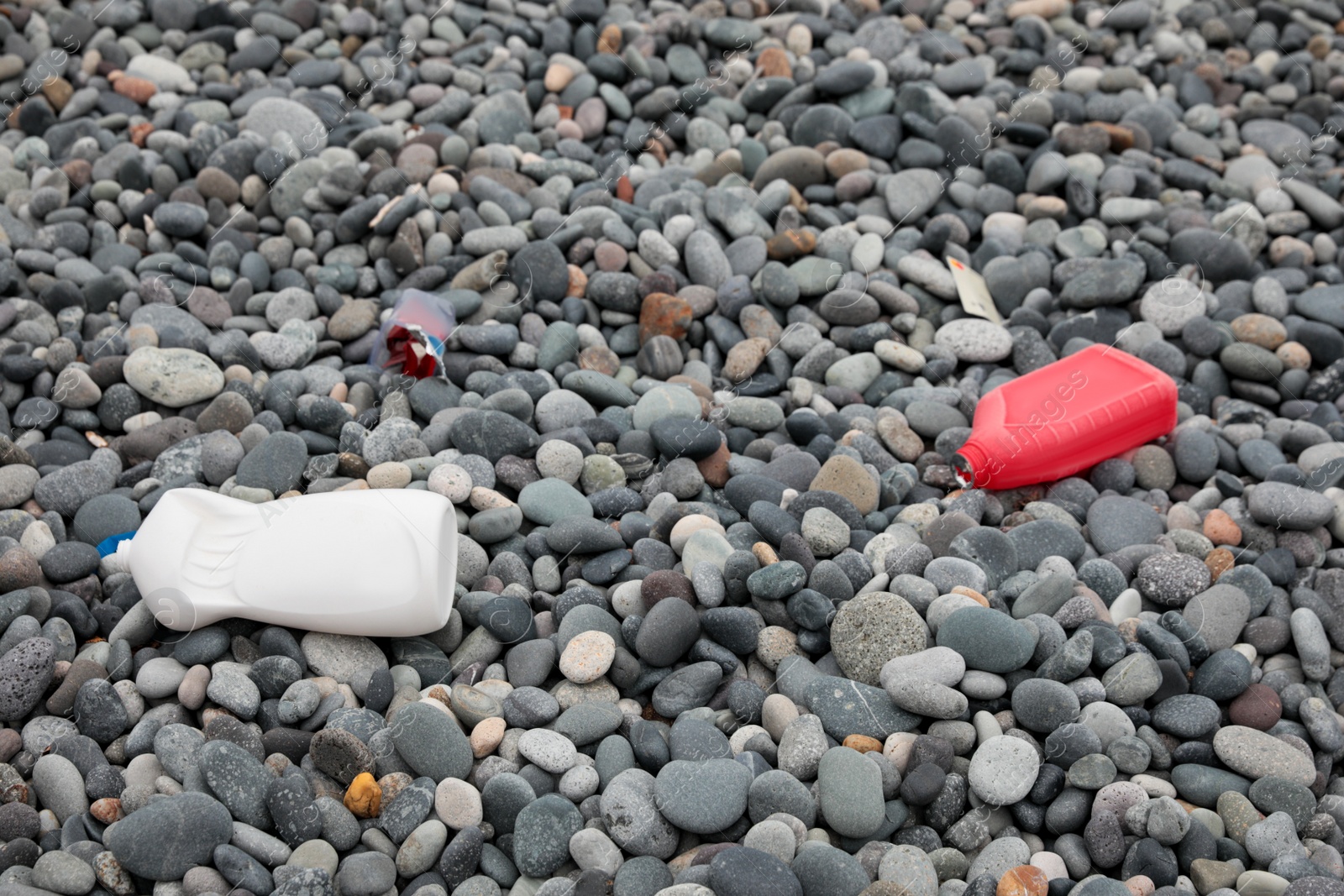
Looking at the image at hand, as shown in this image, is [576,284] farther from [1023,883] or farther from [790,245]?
[1023,883]

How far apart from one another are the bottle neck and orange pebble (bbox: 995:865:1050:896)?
129cm

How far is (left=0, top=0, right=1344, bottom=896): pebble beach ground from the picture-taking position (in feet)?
7.28

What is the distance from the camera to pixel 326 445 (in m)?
3.10

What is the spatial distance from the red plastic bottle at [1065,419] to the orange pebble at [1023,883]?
1.30m

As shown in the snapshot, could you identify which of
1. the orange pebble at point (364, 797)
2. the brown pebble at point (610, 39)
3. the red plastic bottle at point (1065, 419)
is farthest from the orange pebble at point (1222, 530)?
the brown pebble at point (610, 39)

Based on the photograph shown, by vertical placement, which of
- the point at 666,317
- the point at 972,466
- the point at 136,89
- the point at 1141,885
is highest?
the point at 136,89

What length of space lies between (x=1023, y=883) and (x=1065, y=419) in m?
1.57

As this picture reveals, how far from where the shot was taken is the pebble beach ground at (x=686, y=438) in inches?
87.4

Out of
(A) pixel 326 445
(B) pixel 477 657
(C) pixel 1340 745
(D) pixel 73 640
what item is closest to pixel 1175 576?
(C) pixel 1340 745

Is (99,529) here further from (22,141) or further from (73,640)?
(22,141)

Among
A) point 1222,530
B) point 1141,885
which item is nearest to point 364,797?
point 1141,885

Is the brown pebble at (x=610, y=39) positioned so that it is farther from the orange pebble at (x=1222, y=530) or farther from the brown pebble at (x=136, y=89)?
the orange pebble at (x=1222, y=530)

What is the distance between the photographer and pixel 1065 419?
3.16 metres

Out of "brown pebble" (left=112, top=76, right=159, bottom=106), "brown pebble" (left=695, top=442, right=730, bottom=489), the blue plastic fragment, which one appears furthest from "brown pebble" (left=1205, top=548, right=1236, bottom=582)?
"brown pebble" (left=112, top=76, right=159, bottom=106)
